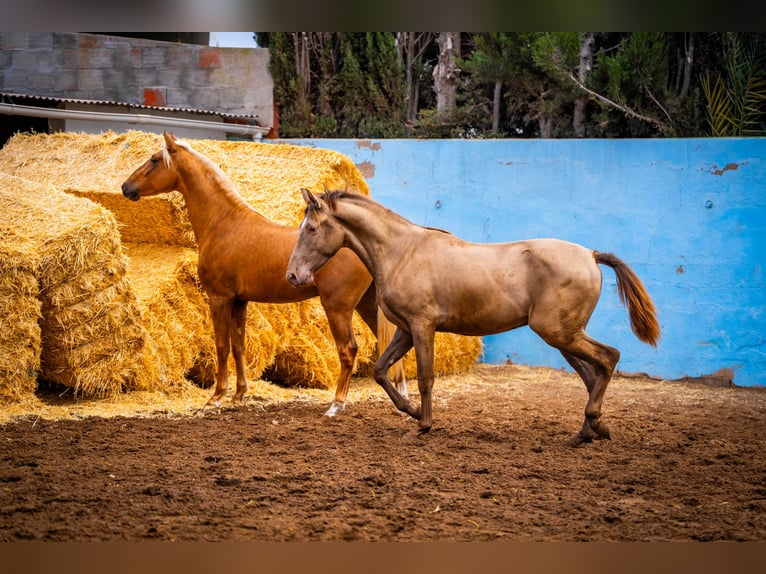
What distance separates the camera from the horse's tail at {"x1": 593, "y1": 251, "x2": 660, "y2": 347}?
18.2 feet

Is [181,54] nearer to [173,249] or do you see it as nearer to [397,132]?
[397,132]

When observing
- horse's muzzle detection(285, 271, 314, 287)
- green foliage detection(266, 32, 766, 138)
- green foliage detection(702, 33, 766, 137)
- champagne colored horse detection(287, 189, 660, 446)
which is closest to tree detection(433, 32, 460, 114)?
green foliage detection(266, 32, 766, 138)

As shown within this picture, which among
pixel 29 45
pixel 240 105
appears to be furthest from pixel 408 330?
pixel 29 45

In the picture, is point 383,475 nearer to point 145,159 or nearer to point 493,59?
point 145,159

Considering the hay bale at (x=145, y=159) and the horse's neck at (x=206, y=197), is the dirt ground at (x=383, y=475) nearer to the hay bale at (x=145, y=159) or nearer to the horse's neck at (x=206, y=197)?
the horse's neck at (x=206, y=197)

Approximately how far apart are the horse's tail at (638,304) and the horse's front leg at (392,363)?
4.72ft

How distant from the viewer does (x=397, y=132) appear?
13.4 metres

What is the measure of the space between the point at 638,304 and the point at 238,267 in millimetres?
3093

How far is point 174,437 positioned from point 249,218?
82.5 inches

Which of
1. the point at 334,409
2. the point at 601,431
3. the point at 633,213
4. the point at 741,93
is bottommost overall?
the point at 334,409

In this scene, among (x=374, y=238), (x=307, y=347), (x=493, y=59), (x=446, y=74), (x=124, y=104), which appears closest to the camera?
(x=374, y=238)

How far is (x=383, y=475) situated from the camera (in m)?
4.71

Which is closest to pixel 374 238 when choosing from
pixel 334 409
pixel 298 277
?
pixel 298 277

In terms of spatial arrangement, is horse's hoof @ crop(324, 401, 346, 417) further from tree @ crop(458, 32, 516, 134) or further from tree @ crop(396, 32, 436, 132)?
tree @ crop(396, 32, 436, 132)
